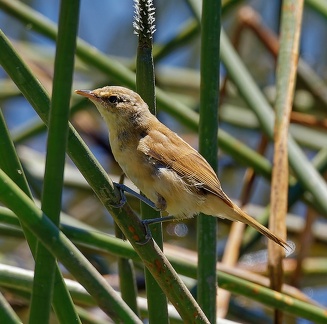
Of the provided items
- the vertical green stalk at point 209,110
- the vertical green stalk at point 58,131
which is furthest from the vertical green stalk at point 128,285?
the vertical green stalk at point 58,131

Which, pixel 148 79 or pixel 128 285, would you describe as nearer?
pixel 148 79

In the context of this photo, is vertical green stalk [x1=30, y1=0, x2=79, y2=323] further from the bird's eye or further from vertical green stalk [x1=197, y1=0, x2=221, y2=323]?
the bird's eye

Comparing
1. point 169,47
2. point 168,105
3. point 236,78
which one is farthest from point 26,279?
point 169,47

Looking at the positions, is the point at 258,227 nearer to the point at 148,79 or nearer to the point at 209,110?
the point at 209,110

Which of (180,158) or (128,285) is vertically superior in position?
(180,158)

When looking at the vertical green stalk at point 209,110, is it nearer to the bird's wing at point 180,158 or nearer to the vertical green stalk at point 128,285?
the vertical green stalk at point 128,285

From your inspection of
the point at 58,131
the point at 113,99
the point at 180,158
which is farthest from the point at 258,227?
the point at 58,131

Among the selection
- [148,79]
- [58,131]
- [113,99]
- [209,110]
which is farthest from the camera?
[113,99]

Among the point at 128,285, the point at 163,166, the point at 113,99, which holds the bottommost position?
the point at 128,285

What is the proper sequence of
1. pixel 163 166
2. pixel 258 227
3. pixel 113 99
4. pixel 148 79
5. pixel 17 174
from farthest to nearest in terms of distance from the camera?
pixel 113 99
pixel 163 166
pixel 258 227
pixel 148 79
pixel 17 174
